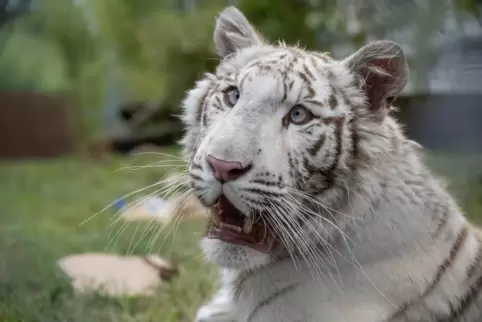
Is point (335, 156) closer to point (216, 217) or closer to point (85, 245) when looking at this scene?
point (216, 217)

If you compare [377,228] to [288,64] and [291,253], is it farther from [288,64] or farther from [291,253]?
[288,64]

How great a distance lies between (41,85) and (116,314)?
2843 millimetres

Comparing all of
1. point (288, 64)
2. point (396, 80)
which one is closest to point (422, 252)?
point (396, 80)

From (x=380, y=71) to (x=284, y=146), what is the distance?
26 centimetres

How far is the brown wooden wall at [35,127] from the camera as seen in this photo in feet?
12.8

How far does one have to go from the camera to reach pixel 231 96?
1323 millimetres

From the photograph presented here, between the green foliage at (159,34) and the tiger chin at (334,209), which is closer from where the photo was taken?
the tiger chin at (334,209)

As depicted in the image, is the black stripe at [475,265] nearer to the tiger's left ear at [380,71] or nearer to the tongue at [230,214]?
the tiger's left ear at [380,71]

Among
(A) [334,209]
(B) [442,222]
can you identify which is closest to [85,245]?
(A) [334,209]

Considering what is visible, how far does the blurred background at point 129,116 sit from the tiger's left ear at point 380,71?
0.29 meters

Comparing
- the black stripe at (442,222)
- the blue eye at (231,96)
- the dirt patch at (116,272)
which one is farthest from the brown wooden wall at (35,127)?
the black stripe at (442,222)

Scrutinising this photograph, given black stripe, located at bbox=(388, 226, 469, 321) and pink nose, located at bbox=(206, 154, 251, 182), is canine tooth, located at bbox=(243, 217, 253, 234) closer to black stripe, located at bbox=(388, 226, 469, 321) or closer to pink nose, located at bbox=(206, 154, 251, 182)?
pink nose, located at bbox=(206, 154, 251, 182)

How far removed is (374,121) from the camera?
130 centimetres

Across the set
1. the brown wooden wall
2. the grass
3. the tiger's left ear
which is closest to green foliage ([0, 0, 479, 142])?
the brown wooden wall
